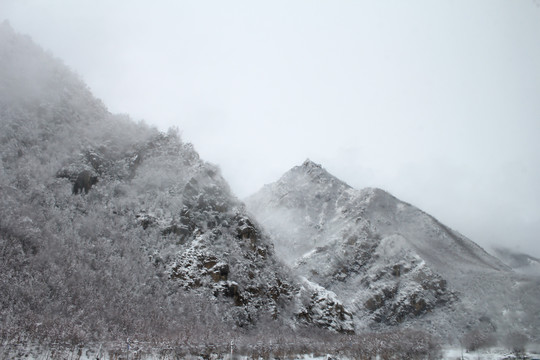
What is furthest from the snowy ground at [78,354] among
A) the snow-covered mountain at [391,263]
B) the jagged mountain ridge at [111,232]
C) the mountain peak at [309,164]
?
the mountain peak at [309,164]

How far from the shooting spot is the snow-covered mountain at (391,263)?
9362cm

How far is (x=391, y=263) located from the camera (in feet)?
354

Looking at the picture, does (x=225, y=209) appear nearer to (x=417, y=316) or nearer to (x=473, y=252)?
(x=417, y=316)

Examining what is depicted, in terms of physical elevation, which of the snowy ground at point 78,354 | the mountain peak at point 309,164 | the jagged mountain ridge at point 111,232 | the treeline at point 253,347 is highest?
the mountain peak at point 309,164

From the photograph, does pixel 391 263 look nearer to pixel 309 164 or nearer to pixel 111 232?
pixel 309 164

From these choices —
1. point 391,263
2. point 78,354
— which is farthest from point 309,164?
point 78,354

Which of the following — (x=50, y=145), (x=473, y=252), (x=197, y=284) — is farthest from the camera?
(x=473, y=252)

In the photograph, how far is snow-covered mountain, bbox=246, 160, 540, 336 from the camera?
93.6 metres

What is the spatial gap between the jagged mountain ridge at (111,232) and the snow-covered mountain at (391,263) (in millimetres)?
33578

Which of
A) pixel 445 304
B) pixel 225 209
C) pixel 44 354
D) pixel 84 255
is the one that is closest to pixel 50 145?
pixel 84 255

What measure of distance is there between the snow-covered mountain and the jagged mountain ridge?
3358cm

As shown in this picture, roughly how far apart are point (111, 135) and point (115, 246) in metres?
28.2

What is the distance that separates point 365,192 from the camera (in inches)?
5792

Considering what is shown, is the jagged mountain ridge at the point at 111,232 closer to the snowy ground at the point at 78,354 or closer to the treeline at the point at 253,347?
the snowy ground at the point at 78,354
